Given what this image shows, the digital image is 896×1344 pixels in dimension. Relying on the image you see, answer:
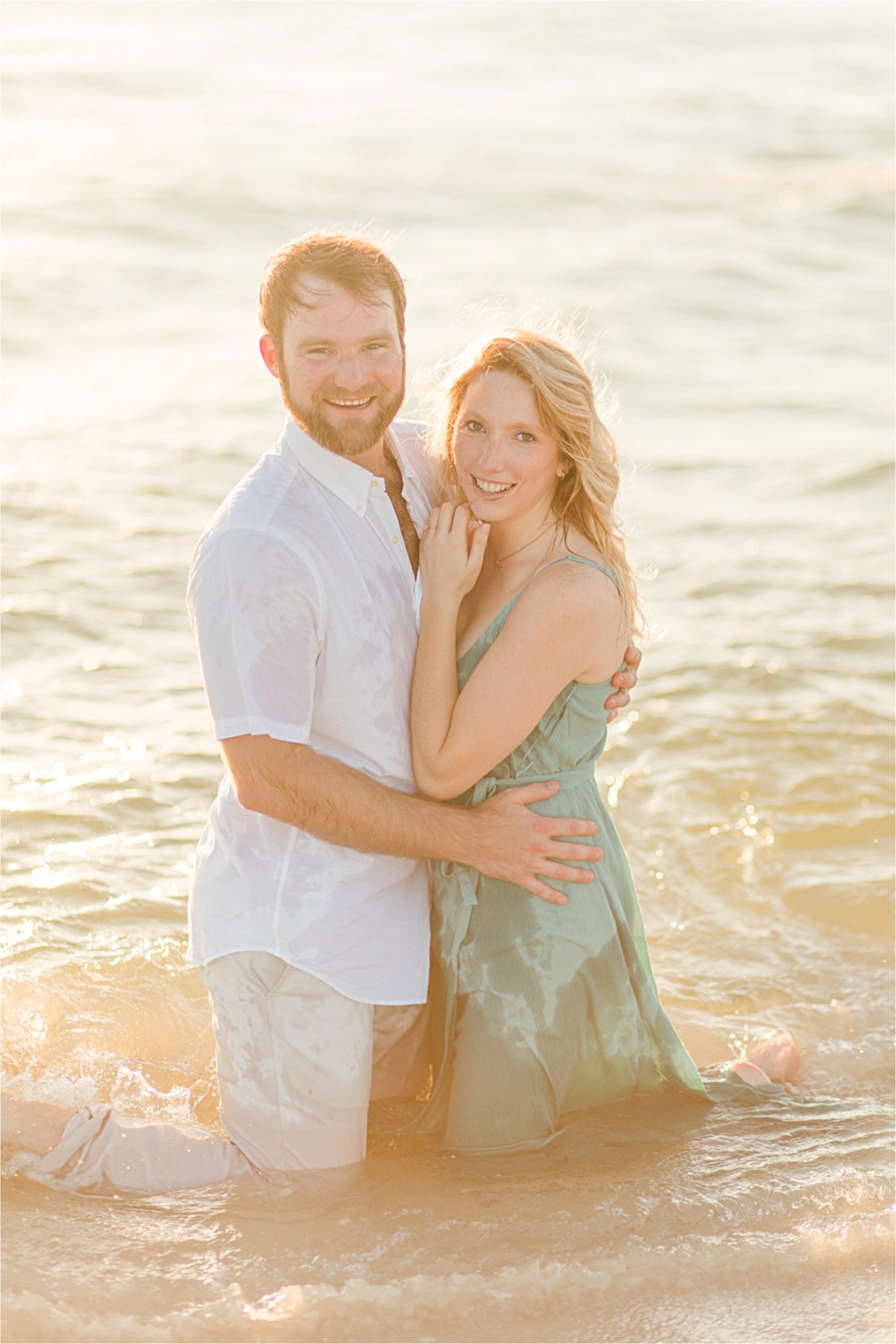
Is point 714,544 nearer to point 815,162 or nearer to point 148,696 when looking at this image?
point 148,696

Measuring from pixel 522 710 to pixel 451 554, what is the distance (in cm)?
43

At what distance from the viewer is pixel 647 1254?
360 centimetres

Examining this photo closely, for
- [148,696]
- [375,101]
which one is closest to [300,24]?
[375,101]

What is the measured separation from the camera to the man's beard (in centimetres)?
362

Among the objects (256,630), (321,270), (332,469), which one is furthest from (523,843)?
(321,270)

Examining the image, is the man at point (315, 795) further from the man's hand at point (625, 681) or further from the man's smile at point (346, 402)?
the man's hand at point (625, 681)

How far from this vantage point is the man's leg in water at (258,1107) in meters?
3.64

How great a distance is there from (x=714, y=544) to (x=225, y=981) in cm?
551

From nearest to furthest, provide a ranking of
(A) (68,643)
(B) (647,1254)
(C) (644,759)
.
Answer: (B) (647,1254), (C) (644,759), (A) (68,643)

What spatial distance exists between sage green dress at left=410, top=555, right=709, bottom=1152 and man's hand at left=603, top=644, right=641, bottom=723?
0.03 meters

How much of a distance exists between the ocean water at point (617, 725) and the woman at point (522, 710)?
243mm

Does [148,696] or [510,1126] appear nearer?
[510,1126]

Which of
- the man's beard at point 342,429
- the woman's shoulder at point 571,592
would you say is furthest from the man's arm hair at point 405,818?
the man's beard at point 342,429

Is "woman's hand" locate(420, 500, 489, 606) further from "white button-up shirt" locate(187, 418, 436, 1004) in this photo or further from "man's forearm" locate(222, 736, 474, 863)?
"man's forearm" locate(222, 736, 474, 863)
